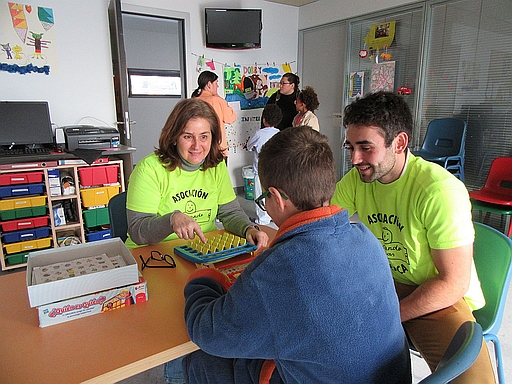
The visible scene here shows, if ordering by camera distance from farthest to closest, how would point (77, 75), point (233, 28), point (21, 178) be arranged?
point (233, 28), point (77, 75), point (21, 178)

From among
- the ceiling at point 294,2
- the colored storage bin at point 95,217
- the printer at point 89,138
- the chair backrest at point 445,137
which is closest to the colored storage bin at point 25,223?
the colored storage bin at point 95,217

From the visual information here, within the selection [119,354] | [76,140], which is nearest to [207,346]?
[119,354]

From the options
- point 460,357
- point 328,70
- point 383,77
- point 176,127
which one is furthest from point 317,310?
point 328,70

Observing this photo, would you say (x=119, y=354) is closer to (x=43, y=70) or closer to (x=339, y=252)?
(x=339, y=252)

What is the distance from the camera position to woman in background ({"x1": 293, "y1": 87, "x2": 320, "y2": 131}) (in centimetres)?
371

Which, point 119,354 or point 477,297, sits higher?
point 119,354

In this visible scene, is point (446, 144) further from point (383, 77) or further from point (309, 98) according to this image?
point (309, 98)

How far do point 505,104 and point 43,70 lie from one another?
410 centimetres

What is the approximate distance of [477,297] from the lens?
1.23 m

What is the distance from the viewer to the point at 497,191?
3033 mm

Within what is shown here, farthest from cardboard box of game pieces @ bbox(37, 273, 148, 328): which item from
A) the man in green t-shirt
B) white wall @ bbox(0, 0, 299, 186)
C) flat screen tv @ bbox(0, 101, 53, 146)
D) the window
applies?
the window

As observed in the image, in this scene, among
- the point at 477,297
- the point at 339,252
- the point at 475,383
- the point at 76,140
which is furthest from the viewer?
the point at 76,140

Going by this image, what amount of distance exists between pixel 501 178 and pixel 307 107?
180cm

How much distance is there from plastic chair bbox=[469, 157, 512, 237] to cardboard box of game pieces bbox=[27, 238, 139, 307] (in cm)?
273
